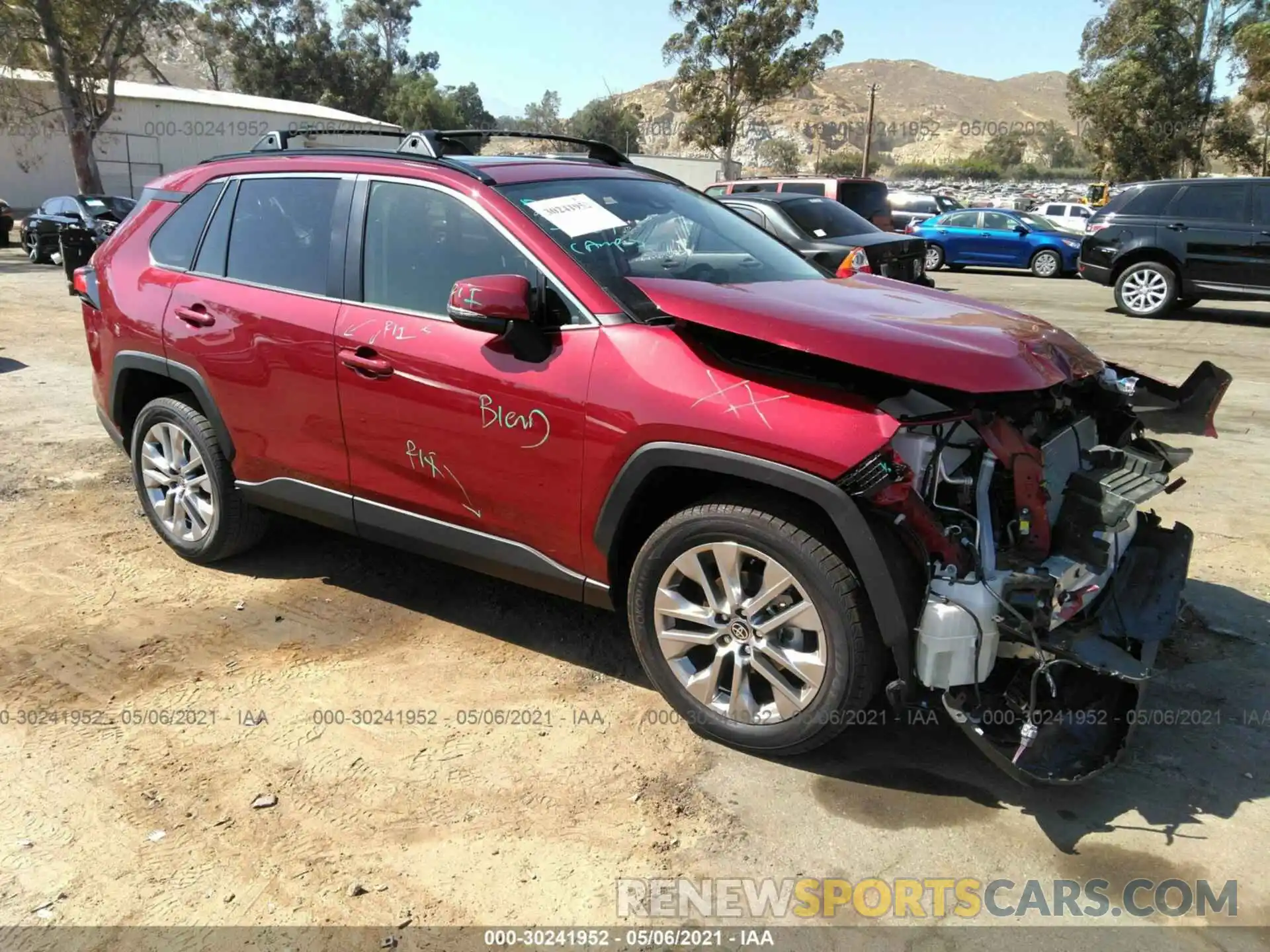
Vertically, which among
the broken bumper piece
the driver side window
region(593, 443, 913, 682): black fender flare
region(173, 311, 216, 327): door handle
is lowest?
the broken bumper piece

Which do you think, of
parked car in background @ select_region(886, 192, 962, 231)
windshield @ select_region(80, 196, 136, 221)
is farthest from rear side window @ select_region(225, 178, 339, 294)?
parked car in background @ select_region(886, 192, 962, 231)

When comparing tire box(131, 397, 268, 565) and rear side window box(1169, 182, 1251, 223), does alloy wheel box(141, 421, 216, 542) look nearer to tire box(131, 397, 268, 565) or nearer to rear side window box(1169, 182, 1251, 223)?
tire box(131, 397, 268, 565)

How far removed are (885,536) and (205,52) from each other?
60.4 m

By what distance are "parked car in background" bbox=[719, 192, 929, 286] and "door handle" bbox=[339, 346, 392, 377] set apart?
7.17 metres

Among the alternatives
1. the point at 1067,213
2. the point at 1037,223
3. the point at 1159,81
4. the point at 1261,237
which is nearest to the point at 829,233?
the point at 1261,237

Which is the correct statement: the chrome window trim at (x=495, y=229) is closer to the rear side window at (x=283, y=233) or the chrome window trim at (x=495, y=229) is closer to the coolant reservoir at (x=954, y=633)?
the rear side window at (x=283, y=233)

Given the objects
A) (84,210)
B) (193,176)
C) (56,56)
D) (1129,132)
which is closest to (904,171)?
(1129,132)

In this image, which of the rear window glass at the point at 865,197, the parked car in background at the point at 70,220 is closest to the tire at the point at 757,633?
the rear window glass at the point at 865,197

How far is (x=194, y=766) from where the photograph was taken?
3.03 m

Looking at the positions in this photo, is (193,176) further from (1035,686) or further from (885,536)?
(1035,686)

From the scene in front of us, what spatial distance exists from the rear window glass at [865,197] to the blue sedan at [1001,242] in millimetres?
5902

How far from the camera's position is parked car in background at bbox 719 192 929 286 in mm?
10203

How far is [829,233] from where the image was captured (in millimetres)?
10703

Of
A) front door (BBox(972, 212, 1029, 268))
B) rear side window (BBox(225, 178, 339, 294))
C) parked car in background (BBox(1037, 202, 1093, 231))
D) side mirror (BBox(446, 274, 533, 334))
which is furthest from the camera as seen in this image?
parked car in background (BBox(1037, 202, 1093, 231))
